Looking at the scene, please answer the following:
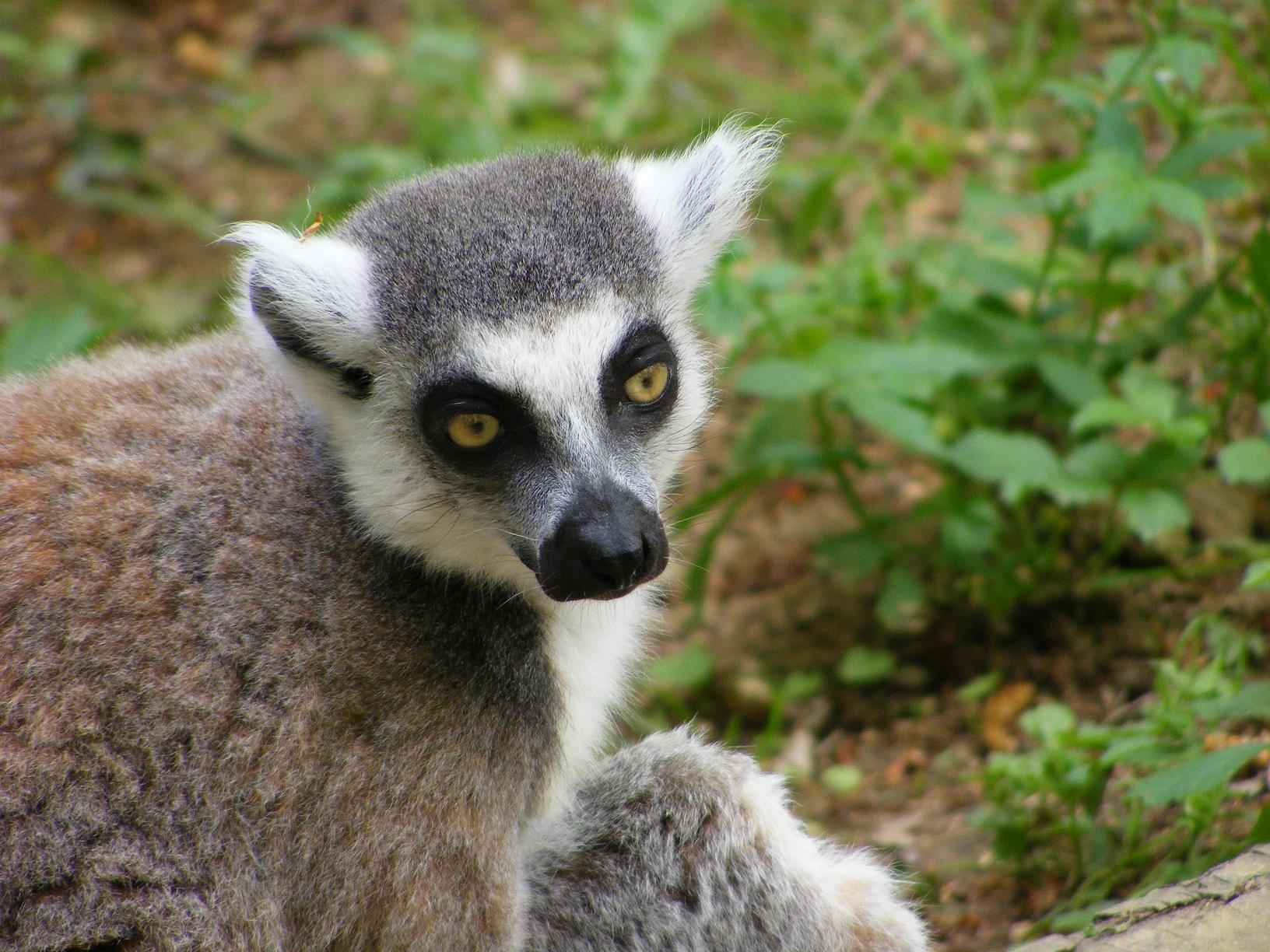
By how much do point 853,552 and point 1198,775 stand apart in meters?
2.37

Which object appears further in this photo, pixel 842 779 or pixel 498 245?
pixel 842 779

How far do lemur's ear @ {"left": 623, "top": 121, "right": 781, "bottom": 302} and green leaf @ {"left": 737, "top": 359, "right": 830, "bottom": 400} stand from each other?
89 centimetres

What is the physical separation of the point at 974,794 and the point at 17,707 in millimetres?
3860

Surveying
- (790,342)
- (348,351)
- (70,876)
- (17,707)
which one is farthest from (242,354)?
(790,342)

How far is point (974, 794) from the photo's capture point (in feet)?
17.5

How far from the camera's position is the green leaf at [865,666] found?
5.97 m

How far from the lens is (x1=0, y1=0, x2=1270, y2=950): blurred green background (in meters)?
4.73

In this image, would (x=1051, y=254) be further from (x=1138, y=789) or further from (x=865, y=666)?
(x=1138, y=789)

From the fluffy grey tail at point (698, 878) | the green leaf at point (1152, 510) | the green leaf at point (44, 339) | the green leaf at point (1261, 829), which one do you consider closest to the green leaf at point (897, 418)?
the green leaf at point (1152, 510)

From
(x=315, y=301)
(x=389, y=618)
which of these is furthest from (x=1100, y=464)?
(x=315, y=301)

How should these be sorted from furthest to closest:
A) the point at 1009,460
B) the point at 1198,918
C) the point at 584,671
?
the point at 1009,460, the point at 584,671, the point at 1198,918

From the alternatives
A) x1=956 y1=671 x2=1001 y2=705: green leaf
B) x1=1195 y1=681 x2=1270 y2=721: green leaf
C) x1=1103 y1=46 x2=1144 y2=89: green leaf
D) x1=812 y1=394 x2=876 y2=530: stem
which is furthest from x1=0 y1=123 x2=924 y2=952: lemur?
x1=1103 y1=46 x2=1144 y2=89: green leaf

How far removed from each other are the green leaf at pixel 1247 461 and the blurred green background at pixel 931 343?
0.02 m

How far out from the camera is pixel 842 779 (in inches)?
220
